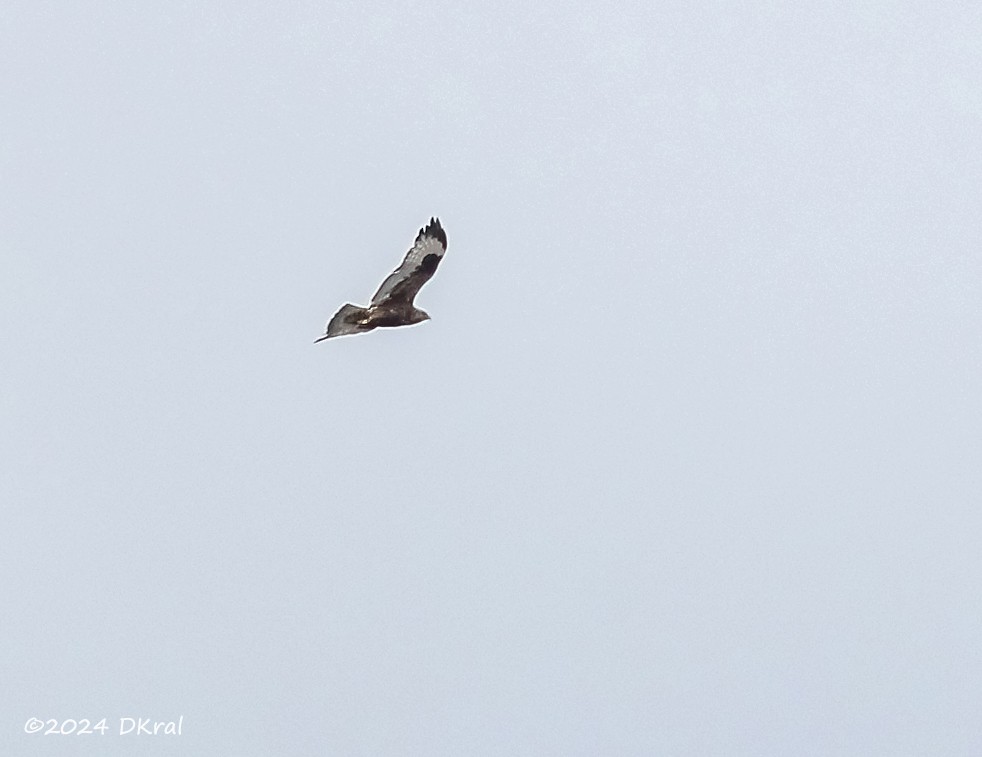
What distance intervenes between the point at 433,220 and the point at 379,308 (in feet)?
6.30

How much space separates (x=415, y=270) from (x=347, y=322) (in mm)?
1472

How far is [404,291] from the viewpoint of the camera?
63.2ft

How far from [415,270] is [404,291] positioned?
402mm

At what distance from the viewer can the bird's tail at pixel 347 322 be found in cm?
1861

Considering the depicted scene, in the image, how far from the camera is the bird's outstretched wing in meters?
19.2

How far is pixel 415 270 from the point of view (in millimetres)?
19359

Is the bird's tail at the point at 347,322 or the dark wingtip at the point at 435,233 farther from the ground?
the dark wingtip at the point at 435,233

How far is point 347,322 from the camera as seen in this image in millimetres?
18766

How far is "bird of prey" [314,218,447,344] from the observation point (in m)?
18.9

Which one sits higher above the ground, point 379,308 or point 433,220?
point 433,220

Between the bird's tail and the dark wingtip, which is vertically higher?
the dark wingtip

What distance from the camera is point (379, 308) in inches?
752

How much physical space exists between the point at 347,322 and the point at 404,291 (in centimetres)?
112

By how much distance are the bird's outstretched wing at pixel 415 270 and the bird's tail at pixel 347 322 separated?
15.3 inches
